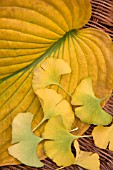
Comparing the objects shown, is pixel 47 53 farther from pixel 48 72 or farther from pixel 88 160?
pixel 88 160

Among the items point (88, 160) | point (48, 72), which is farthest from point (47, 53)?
point (88, 160)

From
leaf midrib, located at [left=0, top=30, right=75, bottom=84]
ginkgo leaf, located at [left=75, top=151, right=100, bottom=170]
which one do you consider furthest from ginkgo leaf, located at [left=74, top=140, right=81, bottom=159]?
leaf midrib, located at [left=0, top=30, right=75, bottom=84]

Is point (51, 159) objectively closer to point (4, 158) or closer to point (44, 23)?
point (4, 158)

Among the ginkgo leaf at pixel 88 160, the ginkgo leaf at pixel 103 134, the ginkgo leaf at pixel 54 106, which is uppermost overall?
the ginkgo leaf at pixel 54 106

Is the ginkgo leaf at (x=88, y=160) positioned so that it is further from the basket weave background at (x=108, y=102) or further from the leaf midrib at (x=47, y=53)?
the leaf midrib at (x=47, y=53)

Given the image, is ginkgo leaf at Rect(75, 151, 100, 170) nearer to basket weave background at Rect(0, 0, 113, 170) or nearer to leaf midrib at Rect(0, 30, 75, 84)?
basket weave background at Rect(0, 0, 113, 170)

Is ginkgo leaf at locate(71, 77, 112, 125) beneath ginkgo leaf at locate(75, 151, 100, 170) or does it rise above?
above

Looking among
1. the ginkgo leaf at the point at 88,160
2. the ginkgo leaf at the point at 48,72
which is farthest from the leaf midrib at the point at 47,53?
the ginkgo leaf at the point at 88,160
